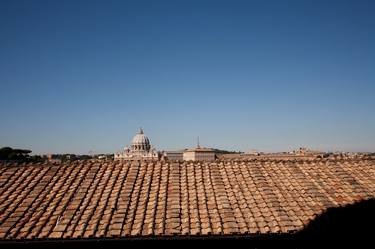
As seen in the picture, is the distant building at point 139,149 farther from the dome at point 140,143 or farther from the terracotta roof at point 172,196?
the terracotta roof at point 172,196

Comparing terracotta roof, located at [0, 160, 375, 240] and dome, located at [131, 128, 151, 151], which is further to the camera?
dome, located at [131, 128, 151, 151]

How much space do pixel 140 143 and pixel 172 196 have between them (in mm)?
150442

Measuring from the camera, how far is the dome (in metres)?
158

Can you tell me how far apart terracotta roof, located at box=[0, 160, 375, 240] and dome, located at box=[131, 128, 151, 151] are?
147814mm

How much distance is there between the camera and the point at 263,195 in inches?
371

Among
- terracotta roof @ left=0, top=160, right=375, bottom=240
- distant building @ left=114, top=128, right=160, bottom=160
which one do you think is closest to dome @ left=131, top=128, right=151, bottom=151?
distant building @ left=114, top=128, right=160, bottom=160

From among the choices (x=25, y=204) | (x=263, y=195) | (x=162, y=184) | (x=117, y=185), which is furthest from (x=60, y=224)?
(x=263, y=195)

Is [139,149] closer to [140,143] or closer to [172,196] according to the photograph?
[140,143]

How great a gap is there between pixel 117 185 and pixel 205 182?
2344mm

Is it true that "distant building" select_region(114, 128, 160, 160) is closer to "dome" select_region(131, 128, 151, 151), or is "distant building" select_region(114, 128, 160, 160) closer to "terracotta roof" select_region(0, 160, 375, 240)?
"dome" select_region(131, 128, 151, 151)

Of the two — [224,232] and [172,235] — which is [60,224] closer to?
[172,235]

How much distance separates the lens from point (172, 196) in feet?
30.6

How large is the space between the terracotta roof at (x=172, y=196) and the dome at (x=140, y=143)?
14781 centimetres

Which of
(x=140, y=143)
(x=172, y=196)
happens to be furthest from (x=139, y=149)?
(x=172, y=196)
